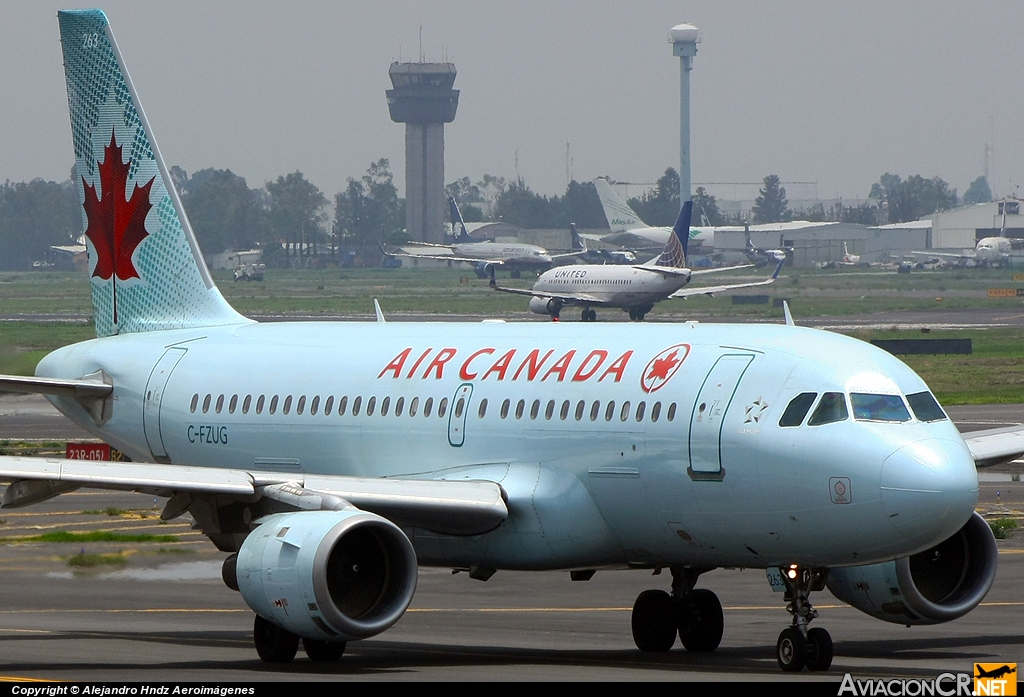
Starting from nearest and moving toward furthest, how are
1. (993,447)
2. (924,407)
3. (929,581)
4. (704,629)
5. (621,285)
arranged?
(924,407), (929,581), (704,629), (993,447), (621,285)

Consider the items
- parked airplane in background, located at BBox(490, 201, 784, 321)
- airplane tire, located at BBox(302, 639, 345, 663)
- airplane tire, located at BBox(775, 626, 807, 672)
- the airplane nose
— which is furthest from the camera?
parked airplane in background, located at BBox(490, 201, 784, 321)

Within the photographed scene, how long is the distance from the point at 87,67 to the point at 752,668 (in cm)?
1855

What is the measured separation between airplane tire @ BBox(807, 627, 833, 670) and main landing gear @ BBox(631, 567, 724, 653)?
364cm

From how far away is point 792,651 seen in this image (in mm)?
21859

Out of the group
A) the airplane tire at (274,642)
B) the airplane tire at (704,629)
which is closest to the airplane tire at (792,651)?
the airplane tire at (704,629)

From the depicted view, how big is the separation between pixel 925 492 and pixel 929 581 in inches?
188

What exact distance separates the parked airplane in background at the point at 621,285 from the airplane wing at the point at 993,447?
10013cm

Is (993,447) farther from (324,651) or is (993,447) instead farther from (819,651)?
(324,651)

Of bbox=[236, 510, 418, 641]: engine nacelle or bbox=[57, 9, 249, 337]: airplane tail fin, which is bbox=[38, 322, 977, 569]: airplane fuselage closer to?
bbox=[236, 510, 418, 641]: engine nacelle

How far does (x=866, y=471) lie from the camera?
21.0 m

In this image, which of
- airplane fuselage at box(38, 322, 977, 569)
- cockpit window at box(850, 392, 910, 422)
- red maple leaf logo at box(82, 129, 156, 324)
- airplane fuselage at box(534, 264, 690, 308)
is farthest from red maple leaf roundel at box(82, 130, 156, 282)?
airplane fuselage at box(534, 264, 690, 308)

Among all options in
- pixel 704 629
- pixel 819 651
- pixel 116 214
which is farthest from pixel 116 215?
pixel 819 651

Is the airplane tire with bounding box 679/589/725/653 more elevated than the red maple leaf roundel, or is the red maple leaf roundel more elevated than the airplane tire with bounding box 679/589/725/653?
the red maple leaf roundel

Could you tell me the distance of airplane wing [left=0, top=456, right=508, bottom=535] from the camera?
21969mm
